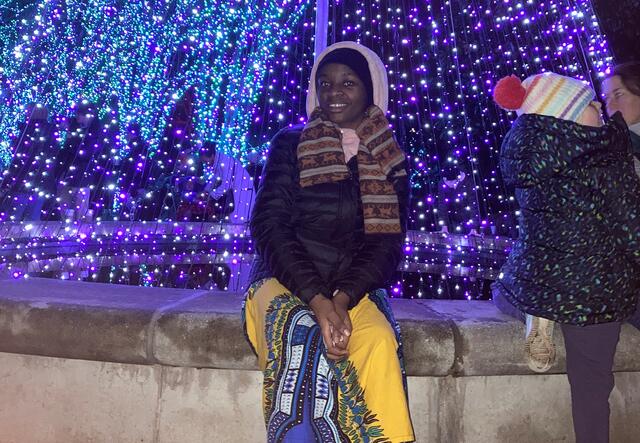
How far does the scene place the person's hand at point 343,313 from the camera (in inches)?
66.8

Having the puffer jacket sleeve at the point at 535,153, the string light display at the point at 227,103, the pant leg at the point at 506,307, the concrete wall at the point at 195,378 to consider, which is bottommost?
the concrete wall at the point at 195,378

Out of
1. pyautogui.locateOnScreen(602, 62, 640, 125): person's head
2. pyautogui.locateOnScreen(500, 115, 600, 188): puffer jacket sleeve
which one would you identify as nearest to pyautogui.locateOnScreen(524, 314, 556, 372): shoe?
pyautogui.locateOnScreen(500, 115, 600, 188): puffer jacket sleeve

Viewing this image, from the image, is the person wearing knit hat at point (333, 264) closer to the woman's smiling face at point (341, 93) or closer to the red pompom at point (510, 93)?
the woman's smiling face at point (341, 93)

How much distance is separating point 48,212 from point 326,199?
31.8ft

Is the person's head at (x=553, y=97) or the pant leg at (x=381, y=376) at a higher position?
the person's head at (x=553, y=97)

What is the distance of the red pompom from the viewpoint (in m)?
2.13

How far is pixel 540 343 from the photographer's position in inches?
79.6

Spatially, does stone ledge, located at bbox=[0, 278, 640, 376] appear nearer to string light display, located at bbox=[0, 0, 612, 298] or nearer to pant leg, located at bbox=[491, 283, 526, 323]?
pant leg, located at bbox=[491, 283, 526, 323]

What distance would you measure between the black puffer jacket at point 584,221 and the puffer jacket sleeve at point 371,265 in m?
0.59

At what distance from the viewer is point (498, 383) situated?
2211 mm

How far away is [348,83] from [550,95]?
92cm

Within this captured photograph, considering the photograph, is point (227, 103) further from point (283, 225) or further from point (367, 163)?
point (283, 225)

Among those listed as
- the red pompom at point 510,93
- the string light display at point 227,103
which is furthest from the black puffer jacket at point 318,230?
the string light display at point 227,103

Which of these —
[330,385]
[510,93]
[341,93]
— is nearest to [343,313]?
[330,385]
